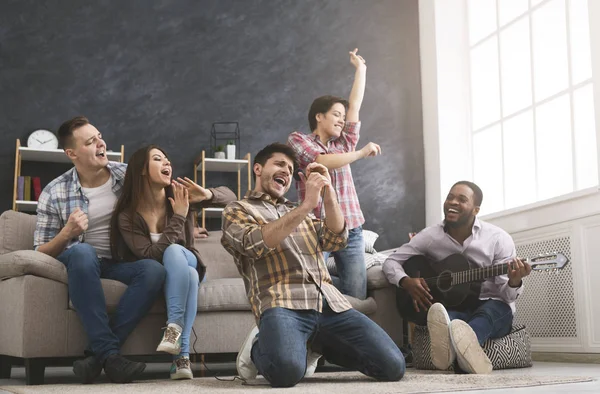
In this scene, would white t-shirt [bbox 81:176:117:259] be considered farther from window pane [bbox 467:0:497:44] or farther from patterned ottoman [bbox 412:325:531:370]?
window pane [bbox 467:0:497:44]

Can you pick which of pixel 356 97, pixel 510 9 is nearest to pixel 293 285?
pixel 356 97

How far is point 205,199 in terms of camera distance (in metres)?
3.42

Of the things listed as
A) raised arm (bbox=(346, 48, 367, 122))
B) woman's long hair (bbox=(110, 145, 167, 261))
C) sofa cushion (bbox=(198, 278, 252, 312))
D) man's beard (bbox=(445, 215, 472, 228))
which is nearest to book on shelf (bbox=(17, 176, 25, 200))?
woman's long hair (bbox=(110, 145, 167, 261))

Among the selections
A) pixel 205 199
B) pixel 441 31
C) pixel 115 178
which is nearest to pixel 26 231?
pixel 115 178

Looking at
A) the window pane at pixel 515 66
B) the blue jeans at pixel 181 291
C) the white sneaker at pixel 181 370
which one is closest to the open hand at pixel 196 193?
the blue jeans at pixel 181 291

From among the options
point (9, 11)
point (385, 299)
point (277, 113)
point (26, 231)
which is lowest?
point (385, 299)

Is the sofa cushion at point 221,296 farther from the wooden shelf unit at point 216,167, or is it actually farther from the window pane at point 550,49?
the window pane at point 550,49

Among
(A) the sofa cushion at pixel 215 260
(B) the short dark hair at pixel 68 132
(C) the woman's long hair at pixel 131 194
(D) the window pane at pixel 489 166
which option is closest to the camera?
(C) the woman's long hair at pixel 131 194

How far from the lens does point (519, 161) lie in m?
4.95

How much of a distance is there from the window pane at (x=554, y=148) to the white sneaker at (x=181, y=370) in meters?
2.51

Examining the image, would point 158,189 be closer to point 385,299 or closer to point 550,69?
point 385,299

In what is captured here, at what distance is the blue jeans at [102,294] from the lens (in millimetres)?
2969

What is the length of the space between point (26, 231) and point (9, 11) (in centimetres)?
226

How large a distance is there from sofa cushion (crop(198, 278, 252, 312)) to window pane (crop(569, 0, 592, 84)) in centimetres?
228
